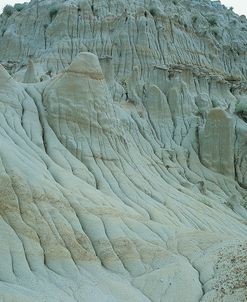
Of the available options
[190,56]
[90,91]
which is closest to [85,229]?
[90,91]

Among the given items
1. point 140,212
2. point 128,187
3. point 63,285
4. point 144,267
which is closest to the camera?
point 63,285

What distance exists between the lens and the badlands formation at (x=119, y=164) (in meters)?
15.4

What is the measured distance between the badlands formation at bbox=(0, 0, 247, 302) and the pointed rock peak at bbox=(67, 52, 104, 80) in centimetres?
7

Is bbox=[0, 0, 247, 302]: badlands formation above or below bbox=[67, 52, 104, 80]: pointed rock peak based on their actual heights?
below

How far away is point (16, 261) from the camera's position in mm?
14859

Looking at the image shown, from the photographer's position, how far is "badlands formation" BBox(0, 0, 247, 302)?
606 inches

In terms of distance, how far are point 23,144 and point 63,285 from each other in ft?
24.7

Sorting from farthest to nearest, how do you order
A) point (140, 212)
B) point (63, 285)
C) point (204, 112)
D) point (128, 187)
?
1. point (204, 112)
2. point (128, 187)
3. point (140, 212)
4. point (63, 285)

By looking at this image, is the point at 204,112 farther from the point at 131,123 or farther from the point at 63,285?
the point at 63,285

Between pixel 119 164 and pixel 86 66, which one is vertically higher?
pixel 86 66

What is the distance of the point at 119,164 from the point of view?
78.6 feet

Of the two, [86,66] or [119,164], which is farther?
[86,66]

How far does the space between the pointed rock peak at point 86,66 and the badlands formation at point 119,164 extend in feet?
0.21

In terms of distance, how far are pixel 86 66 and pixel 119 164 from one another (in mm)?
4602
